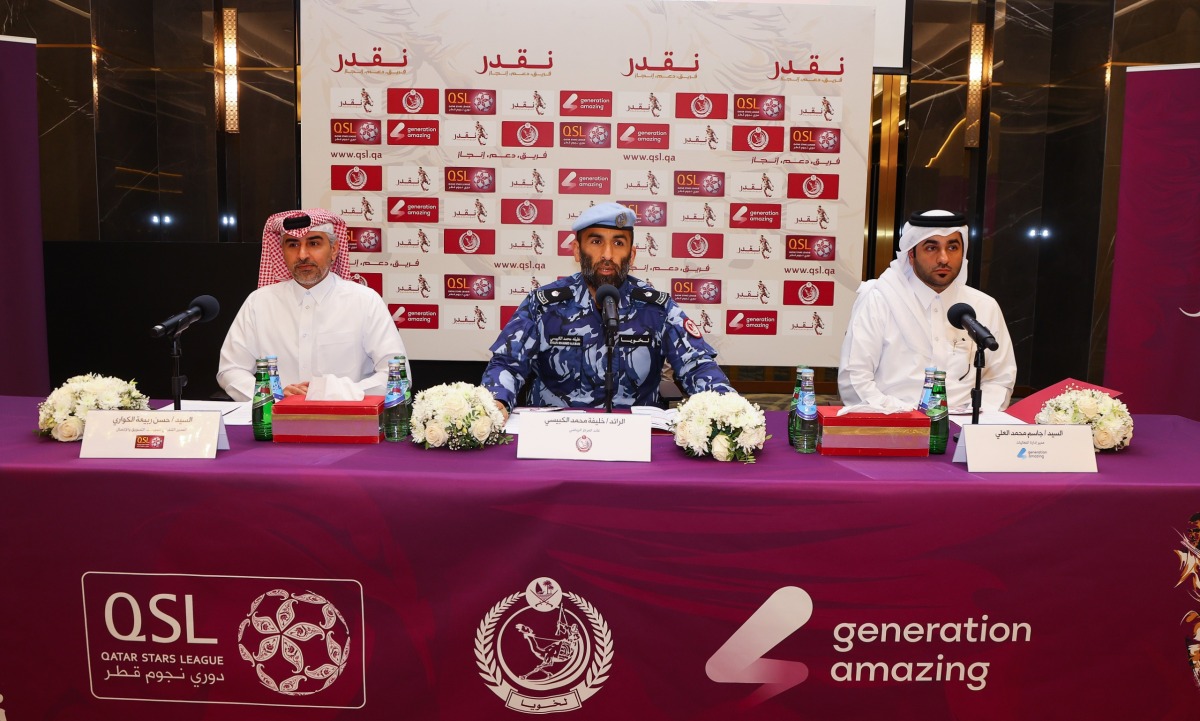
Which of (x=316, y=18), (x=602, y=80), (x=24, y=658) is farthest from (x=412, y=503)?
(x=316, y=18)

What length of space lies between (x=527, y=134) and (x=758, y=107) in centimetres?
147

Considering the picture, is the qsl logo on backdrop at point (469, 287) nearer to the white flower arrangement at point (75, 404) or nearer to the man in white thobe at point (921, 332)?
the man in white thobe at point (921, 332)

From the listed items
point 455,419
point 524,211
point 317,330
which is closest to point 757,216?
point 524,211

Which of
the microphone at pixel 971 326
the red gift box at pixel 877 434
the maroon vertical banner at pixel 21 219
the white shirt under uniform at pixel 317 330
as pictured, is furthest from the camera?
the maroon vertical banner at pixel 21 219

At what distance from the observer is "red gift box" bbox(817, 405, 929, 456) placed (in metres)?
1.98

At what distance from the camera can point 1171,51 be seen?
477cm

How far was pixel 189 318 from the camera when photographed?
2.16 m

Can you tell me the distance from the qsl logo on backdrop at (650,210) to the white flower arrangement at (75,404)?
3.34m

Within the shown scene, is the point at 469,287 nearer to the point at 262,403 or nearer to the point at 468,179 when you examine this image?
the point at 468,179

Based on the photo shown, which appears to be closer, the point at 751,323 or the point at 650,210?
the point at 650,210

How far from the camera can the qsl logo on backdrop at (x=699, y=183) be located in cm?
486

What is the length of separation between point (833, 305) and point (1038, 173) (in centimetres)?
212

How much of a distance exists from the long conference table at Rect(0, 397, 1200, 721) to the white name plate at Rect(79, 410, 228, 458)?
0.30 feet

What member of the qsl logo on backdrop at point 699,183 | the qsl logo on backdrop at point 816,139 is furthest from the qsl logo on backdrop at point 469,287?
the qsl logo on backdrop at point 816,139
